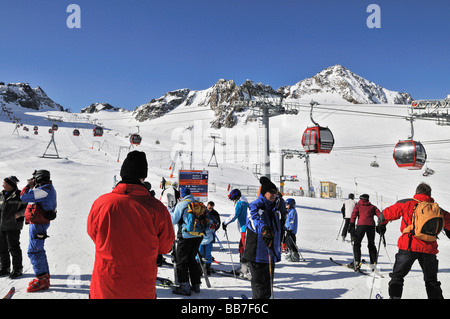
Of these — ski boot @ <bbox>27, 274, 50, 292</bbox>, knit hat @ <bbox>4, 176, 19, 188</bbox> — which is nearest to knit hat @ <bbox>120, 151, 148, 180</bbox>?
ski boot @ <bbox>27, 274, 50, 292</bbox>

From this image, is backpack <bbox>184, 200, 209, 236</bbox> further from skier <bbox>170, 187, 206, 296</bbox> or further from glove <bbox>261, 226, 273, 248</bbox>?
glove <bbox>261, 226, 273, 248</bbox>

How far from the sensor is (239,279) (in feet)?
19.0

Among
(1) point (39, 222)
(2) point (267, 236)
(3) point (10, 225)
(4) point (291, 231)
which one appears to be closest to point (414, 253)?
(2) point (267, 236)

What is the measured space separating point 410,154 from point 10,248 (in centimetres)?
1692

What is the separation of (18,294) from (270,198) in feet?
13.7

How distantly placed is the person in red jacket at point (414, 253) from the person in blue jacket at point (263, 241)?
1821 millimetres

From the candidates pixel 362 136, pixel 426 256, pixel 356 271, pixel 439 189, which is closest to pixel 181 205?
pixel 426 256

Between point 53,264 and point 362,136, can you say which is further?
point 362,136

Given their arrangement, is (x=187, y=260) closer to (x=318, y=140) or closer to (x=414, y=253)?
(x=414, y=253)

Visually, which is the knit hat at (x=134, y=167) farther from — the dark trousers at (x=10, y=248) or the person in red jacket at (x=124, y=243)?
the dark trousers at (x=10, y=248)

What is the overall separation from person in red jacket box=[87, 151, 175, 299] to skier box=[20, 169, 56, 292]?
103 inches

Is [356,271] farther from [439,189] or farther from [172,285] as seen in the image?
[439,189]

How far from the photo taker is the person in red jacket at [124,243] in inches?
97.1

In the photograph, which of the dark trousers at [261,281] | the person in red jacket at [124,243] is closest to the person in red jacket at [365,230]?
the dark trousers at [261,281]
